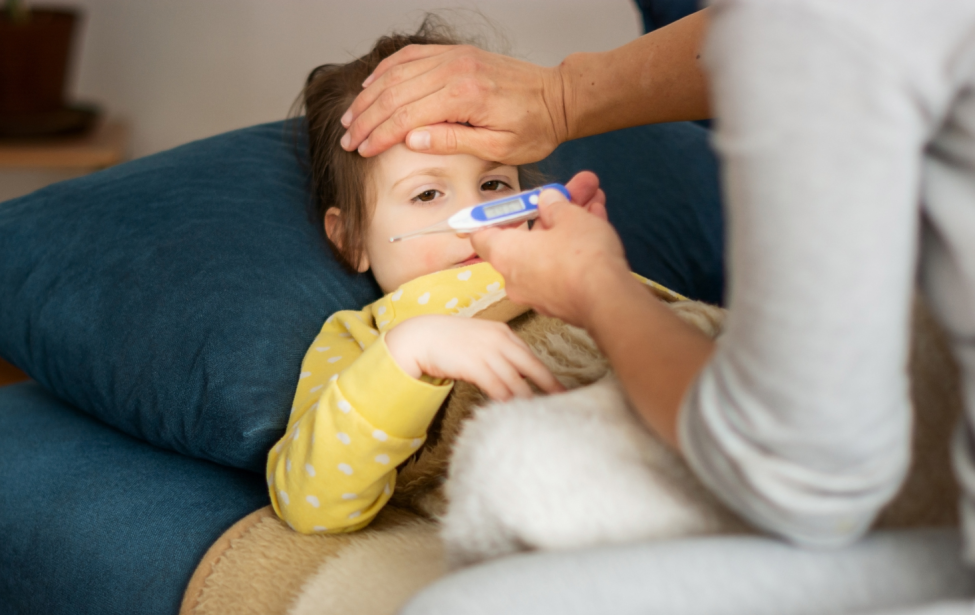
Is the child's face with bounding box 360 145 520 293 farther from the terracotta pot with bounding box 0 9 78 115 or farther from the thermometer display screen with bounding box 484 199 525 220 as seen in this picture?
the terracotta pot with bounding box 0 9 78 115

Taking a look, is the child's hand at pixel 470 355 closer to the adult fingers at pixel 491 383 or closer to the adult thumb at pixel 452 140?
the adult fingers at pixel 491 383

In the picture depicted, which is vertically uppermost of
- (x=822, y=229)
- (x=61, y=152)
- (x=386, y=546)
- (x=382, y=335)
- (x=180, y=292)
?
(x=822, y=229)

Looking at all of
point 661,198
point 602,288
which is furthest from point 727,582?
point 661,198

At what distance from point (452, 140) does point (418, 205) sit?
99 millimetres

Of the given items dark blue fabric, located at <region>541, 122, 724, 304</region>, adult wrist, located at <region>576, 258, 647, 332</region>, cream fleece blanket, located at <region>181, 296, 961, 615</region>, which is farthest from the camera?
dark blue fabric, located at <region>541, 122, 724, 304</region>

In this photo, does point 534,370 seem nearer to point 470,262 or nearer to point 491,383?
point 491,383

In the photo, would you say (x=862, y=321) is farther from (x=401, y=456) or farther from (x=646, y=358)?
(x=401, y=456)

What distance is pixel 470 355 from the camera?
0.69m

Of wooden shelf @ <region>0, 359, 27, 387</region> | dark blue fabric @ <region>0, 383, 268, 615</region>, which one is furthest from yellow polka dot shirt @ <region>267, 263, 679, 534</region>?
wooden shelf @ <region>0, 359, 27, 387</region>

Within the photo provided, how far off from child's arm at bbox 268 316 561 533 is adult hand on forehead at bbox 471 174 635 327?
9cm

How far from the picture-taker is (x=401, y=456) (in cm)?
75

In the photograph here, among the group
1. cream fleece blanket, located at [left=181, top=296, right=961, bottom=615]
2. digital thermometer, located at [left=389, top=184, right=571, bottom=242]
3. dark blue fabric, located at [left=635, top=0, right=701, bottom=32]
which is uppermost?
dark blue fabric, located at [left=635, top=0, right=701, bottom=32]

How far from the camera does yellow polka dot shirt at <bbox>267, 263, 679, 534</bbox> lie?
705 millimetres

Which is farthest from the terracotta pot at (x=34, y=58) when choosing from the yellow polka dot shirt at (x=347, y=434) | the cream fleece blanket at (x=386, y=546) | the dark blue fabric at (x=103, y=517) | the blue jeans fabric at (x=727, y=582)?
the blue jeans fabric at (x=727, y=582)
